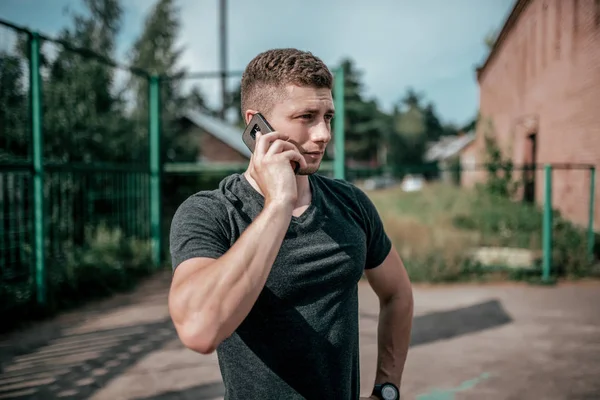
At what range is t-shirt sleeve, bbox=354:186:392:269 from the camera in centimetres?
178

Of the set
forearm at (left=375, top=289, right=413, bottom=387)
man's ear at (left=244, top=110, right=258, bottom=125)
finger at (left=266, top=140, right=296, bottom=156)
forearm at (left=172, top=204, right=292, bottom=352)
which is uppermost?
man's ear at (left=244, top=110, right=258, bottom=125)

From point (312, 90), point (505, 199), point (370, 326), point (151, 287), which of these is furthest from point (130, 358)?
point (505, 199)

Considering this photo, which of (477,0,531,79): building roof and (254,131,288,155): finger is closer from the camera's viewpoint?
(254,131,288,155): finger

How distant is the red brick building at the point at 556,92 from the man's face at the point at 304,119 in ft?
8.98

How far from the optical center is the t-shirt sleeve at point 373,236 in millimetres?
1782

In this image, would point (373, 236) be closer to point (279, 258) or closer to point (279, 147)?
point (279, 258)

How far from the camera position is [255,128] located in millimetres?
1604

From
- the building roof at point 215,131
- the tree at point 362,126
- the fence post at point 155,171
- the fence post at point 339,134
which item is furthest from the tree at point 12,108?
the tree at point 362,126

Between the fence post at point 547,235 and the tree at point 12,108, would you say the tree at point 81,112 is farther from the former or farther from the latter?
the fence post at point 547,235

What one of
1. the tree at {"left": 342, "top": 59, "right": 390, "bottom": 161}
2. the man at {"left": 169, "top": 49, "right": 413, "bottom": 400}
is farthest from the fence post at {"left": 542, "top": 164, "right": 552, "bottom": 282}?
the tree at {"left": 342, "top": 59, "right": 390, "bottom": 161}

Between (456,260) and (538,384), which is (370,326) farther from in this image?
(456,260)

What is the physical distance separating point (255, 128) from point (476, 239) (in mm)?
7449

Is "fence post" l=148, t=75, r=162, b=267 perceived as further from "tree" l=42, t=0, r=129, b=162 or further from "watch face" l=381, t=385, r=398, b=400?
"watch face" l=381, t=385, r=398, b=400

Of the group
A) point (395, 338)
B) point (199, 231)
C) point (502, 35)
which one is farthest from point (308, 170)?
point (502, 35)
